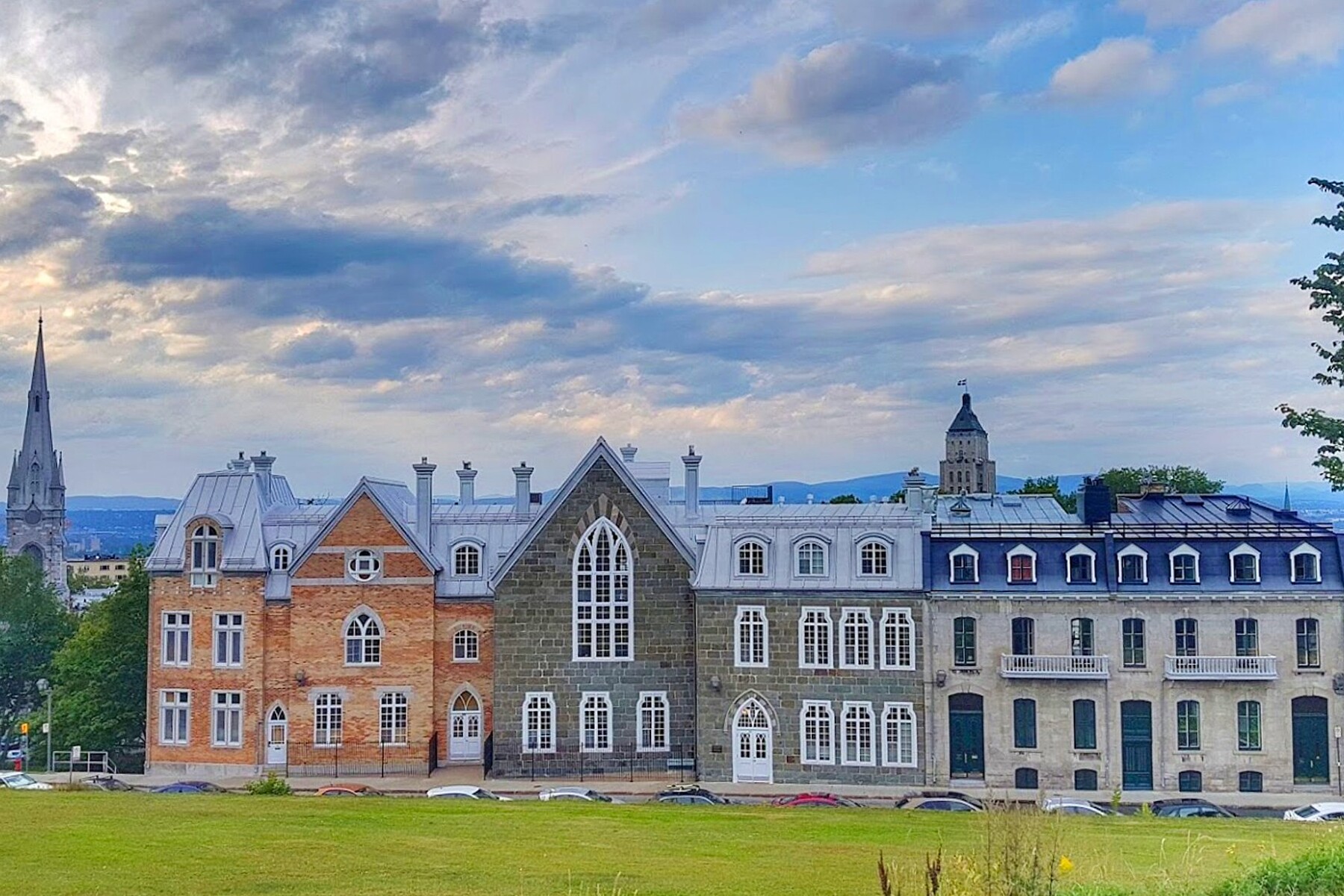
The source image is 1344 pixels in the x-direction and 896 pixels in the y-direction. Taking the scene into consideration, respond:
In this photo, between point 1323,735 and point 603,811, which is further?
point 1323,735

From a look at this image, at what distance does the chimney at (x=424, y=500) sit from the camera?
165ft

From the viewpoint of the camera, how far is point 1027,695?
146 feet

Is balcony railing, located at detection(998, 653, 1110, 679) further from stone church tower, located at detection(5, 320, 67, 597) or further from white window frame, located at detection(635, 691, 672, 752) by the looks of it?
stone church tower, located at detection(5, 320, 67, 597)

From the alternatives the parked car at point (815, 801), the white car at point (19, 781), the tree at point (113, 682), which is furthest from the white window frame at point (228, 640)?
the parked car at point (815, 801)

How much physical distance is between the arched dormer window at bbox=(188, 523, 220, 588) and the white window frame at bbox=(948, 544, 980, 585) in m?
27.5

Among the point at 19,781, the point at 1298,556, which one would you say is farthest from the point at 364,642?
the point at 1298,556

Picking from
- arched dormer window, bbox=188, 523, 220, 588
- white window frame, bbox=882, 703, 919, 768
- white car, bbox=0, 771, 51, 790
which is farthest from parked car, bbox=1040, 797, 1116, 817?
arched dormer window, bbox=188, 523, 220, 588

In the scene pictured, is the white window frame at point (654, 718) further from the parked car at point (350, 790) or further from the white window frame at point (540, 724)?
the parked car at point (350, 790)

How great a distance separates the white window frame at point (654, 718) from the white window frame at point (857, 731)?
637cm

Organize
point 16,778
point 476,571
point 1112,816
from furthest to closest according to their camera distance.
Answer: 1. point 476,571
2. point 16,778
3. point 1112,816

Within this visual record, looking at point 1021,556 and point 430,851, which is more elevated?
point 1021,556

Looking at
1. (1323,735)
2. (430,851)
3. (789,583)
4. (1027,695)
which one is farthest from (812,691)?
(430,851)

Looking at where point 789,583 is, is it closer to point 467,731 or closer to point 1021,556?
point 1021,556

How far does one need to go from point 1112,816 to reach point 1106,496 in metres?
18.4
